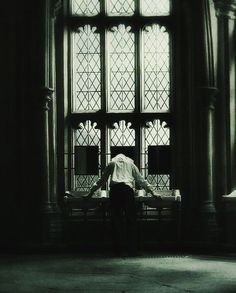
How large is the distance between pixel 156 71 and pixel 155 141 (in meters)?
1.08

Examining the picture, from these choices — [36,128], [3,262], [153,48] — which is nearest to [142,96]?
[153,48]

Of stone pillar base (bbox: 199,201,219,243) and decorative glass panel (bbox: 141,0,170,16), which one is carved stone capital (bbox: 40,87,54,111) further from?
stone pillar base (bbox: 199,201,219,243)

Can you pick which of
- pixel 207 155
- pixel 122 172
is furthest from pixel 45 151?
pixel 207 155

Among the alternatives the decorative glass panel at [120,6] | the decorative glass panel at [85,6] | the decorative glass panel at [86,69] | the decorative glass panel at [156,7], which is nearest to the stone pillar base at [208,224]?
the decorative glass panel at [86,69]

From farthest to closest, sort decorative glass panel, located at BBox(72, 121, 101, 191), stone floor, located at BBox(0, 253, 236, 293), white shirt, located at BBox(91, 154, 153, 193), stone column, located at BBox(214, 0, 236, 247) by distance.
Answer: decorative glass panel, located at BBox(72, 121, 101, 191), stone column, located at BBox(214, 0, 236, 247), white shirt, located at BBox(91, 154, 153, 193), stone floor, located at BBox(0, 253, 236, 293)

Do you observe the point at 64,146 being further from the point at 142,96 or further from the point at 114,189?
the point at 114,189

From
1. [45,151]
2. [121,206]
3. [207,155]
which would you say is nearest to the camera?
[121,206]

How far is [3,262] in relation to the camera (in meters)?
9.34

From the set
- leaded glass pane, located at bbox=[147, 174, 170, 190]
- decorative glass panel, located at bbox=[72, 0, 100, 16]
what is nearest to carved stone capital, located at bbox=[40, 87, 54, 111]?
decorative glass panel, located at bbox=[72, 0, 100, 16]

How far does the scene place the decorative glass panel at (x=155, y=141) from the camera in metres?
12.2

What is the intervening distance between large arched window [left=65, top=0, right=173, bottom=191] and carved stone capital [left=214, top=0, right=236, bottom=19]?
0.85 meters

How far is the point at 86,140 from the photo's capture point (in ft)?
40.4

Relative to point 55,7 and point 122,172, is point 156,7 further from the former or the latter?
point 122,172

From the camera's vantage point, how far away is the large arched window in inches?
482
